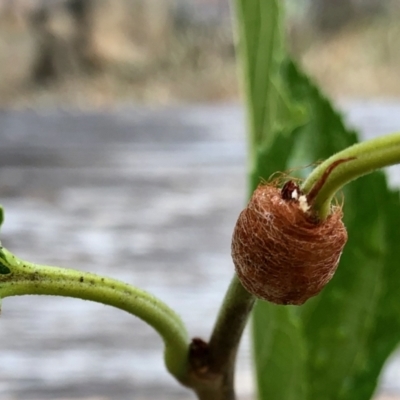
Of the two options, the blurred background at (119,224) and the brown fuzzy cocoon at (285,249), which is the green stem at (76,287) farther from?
the blurred background at (119,224)

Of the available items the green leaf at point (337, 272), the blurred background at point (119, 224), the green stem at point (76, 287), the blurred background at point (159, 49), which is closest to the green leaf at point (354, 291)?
the green leaf at point (337, 272)

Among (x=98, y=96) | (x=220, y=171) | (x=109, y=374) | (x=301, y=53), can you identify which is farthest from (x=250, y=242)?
(x=301, y=53)

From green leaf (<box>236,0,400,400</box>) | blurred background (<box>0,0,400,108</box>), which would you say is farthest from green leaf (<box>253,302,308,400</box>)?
blurred background (<box>0,0,400,108</box>)

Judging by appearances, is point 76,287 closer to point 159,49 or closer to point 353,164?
point 353,164

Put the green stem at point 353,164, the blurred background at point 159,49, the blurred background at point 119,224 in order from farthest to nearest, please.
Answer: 1. the blurred background at point 159,49
2. the blurred background at point 119,224
3. the green stem at point 353,164

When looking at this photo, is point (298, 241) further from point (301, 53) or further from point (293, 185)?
point (301, 53)

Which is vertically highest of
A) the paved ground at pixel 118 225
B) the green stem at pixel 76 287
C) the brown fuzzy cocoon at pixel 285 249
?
the paved ground at pixel 118 225

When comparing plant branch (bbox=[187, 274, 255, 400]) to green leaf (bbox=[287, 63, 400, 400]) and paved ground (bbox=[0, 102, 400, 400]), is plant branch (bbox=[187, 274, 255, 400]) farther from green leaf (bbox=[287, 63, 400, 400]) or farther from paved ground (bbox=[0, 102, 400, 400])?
paved ground (bbox=[0, 102, 400, 400])
